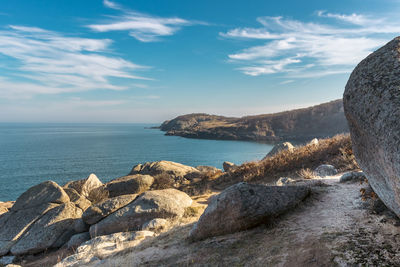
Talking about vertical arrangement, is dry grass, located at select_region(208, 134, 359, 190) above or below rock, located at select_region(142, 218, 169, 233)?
above

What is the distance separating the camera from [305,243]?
→ 457 cm

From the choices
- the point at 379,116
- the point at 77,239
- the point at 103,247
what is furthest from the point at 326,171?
the point at 77,239

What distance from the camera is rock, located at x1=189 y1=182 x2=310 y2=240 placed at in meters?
5.92

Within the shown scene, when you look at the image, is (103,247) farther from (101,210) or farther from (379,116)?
(379,116)

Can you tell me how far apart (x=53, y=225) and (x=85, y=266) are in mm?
6153

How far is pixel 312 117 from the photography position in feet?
359

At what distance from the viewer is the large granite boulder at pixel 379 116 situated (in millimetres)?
3531

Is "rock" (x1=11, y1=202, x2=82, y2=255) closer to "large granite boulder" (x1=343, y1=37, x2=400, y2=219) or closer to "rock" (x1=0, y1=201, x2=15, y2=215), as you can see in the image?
"rock" (x1=0, y1=201, x2=15, y2=215)

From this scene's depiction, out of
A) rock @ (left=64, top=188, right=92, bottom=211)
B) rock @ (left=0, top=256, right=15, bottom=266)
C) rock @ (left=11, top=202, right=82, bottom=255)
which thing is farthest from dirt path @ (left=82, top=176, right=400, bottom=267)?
rock @ (left=64, top=188, right=92, bottom=211)

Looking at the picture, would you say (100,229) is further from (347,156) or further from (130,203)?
(347,156)

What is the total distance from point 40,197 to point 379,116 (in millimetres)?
15595

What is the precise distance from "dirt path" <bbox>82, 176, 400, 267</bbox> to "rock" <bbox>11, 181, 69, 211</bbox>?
8.47 m

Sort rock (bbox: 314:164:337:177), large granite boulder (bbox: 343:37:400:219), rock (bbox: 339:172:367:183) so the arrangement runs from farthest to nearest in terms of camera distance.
A: rock (bbox: 314:164:337:177) < rock (bbox: 339:172:367:183) < large granite boulder (bbox: 343:37:400:219)

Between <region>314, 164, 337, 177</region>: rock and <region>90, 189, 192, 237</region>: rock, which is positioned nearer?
<region>90, 189, 192, 237</region>: rock
